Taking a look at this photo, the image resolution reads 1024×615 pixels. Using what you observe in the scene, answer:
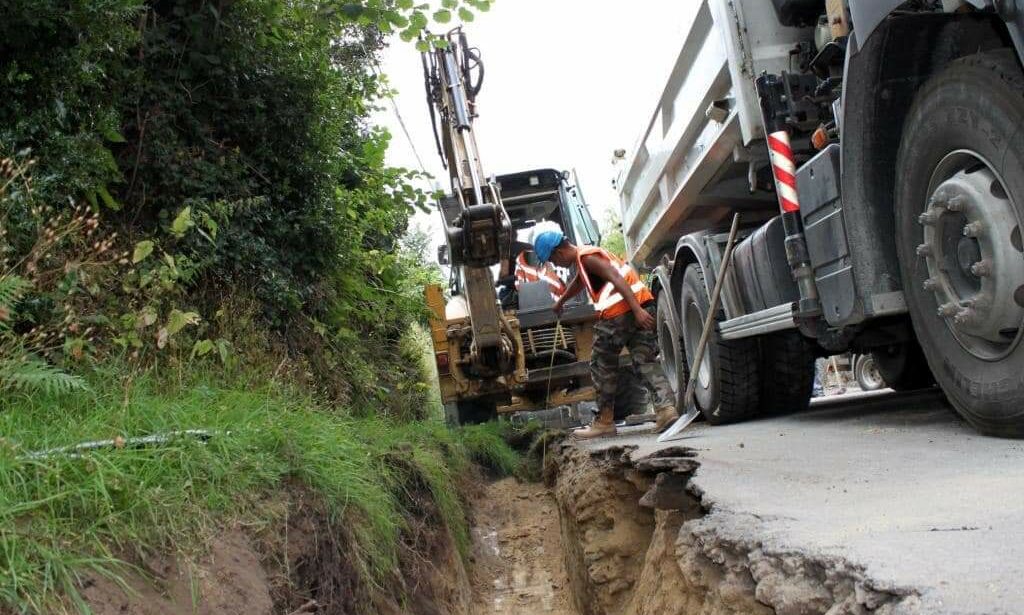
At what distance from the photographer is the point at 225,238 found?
4898 millimetres

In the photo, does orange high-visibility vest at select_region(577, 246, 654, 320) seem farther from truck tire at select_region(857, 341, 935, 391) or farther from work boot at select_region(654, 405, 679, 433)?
truck tire at select_region(857, 341, 935, 391)

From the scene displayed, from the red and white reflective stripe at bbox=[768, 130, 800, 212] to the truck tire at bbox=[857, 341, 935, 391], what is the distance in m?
1.68

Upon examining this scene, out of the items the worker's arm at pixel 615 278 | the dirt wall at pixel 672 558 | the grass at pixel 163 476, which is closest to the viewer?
the dirt wall at pixel 672 558

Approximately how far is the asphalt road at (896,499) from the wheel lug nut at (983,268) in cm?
55

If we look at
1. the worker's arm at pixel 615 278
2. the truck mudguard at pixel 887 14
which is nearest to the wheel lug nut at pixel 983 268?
the truck mudguard at pixel 887 14

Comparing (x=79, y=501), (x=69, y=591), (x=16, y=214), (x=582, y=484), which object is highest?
(x=16, y=214)

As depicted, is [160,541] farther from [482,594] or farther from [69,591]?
[482,594]

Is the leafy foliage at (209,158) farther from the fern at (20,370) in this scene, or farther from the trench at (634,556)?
the trench at (634,556)

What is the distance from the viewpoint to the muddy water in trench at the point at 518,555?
4.66 metres

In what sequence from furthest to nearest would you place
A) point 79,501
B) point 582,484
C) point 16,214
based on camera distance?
point 582,484, point 16,214, point 79,501

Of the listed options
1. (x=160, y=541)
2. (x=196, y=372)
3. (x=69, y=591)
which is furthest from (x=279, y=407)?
(x=69, y=591)

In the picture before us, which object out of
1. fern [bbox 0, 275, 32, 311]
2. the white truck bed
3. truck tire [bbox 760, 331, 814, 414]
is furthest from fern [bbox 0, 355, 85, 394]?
truck tire [bbox 760, 331, 814, 414]

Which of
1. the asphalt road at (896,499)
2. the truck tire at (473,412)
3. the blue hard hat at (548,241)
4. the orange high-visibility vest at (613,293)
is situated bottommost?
the asphalt road at (896,499)

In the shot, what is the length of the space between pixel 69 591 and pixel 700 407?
4506mm
